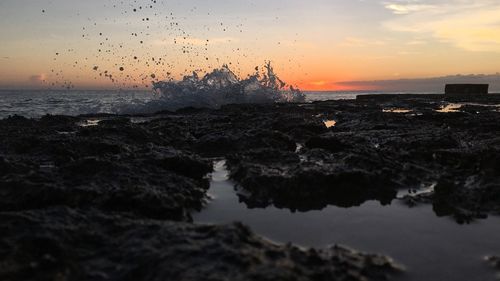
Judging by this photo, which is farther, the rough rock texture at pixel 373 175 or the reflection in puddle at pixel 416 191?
the reflection in puddle at pixel 416 191

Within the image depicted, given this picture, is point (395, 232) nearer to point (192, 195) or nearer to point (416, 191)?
point (416, 191)

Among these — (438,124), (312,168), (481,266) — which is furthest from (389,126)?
(481,266)

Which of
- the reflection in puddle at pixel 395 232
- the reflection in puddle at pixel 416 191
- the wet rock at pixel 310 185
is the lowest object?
the reflection in puddle at pixel 395 232

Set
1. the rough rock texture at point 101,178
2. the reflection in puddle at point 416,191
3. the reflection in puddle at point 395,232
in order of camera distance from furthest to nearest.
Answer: the reflection in puddle at point 416,191
the rough rock texture at point 101,178
the reflection in puddle at point 395,232

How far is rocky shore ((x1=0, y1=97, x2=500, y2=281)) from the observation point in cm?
184

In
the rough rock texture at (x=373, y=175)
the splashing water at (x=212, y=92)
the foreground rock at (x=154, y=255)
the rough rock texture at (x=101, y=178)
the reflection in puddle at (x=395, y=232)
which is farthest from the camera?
the splashing water at (x=212, y=92)

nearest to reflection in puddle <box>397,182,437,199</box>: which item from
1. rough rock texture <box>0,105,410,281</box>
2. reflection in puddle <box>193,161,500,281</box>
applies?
reflection in puddle <box>193,161,500,281</box>

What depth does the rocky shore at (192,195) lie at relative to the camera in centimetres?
184

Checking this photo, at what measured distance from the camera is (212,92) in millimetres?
20766

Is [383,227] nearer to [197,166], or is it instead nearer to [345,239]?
[345,239]

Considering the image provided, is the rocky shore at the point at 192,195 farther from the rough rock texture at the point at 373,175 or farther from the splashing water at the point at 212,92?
the splashing water at the point at 212,92

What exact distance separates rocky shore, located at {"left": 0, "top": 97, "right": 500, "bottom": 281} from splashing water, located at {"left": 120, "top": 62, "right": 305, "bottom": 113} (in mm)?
12599

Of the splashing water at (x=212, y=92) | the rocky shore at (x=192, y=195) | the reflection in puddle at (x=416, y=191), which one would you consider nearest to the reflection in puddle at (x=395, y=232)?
the rocky shore at (x=192, y=195)

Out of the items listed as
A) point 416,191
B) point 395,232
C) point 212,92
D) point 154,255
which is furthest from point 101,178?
point 212,92
